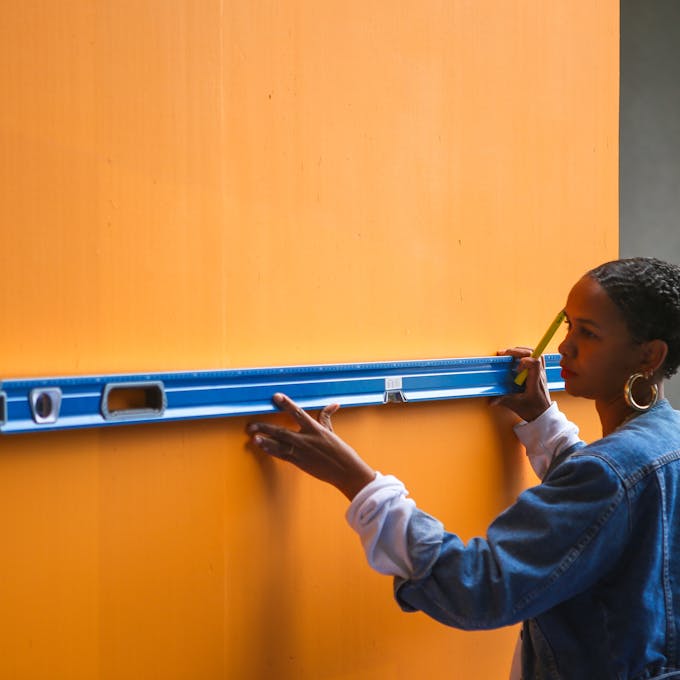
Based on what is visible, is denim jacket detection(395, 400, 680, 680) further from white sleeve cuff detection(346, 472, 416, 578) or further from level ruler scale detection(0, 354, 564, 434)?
level ruler scale detection(0, 354, 564, 434)

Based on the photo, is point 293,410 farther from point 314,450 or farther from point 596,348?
point 596,348

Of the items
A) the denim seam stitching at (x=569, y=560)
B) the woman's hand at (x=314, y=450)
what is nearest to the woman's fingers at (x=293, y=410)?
the woman's hand at (x=314, y=450)

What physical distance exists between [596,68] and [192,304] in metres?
1.14

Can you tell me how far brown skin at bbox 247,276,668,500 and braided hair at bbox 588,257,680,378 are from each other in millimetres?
13

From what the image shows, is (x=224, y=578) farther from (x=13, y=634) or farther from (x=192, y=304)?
(x=192, y=304)

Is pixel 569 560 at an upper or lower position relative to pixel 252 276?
lower

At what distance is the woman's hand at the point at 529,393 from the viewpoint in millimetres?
1476

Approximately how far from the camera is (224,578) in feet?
3.63

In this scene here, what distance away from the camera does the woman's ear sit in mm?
1113

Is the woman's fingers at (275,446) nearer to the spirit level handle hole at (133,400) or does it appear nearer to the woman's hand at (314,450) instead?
the woman's hand at (314,450)

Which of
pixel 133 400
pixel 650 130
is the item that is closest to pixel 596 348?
pixel 133 400

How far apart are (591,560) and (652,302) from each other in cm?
39

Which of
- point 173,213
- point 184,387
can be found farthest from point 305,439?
point 173,213

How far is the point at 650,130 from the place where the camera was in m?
2.40
